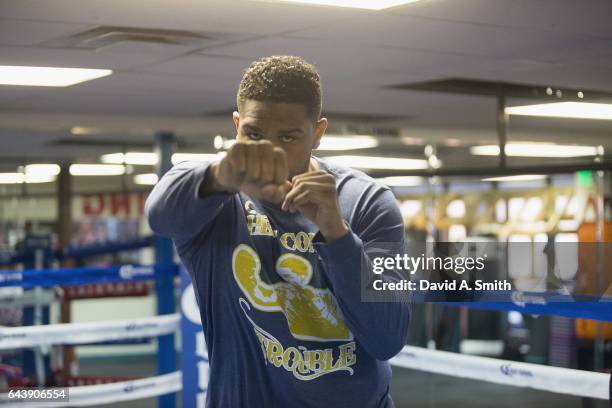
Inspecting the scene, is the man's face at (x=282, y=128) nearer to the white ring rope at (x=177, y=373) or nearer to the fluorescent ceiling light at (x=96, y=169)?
the white ring rope at (x=177, y=373)

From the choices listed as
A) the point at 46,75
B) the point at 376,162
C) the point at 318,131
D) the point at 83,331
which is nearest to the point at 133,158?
the point at 376,162

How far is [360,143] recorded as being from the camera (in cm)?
831

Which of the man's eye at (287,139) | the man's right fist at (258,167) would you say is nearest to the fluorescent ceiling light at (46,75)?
the man's eye at (287,139)

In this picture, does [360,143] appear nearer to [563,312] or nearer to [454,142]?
[454,142]

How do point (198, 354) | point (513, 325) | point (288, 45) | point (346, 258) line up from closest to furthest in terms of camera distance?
point (346, 258) → point (288, 45) → point (198, 354) → point (513, 325)

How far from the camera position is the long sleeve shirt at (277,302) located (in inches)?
46.7

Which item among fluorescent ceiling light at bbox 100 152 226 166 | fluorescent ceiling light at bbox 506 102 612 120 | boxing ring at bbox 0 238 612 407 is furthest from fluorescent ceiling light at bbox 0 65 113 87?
fluorescent ceiling light at bbox 100 152 226 166

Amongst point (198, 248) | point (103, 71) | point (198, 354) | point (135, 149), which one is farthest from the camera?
point (135, 149)

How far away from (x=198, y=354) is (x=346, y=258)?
16.3ft

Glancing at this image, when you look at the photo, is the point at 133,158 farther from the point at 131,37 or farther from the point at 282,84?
the point at 282,84

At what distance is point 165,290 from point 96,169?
5.69m

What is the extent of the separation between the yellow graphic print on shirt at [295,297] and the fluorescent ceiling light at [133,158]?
28.6 feet

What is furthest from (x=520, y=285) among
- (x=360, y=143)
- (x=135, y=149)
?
(x=135, y=149)

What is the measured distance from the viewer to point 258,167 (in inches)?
38.4
